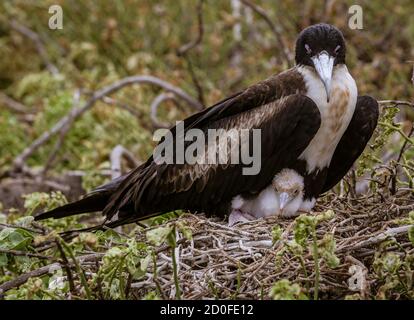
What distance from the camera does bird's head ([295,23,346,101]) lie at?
14.0ft

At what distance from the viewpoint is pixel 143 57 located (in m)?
7.74

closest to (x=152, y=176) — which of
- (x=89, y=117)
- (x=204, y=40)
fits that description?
(x=89, y=117)

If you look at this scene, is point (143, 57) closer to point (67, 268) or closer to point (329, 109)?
point (329, 109)

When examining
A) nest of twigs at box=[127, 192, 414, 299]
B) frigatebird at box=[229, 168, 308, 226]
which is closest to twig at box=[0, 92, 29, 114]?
frigatebird at box=[229, 168, 308, 226]

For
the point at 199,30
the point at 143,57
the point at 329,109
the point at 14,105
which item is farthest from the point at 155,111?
the point at 329,109

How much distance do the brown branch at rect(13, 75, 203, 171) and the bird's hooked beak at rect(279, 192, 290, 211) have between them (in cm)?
218

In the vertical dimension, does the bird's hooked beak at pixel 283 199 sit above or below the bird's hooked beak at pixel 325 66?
below

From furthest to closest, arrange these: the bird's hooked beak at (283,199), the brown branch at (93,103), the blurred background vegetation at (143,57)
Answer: the blurred background vegetation at (143,57), the brown branch at (93,103), the bird's hooked beak at (283,199)

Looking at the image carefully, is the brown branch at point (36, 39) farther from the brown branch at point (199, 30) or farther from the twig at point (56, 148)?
the brown branch at point (199, 30)

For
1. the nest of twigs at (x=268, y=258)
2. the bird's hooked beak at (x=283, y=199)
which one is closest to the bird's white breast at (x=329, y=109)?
the bird's hooked beak at (x=283, y=199)

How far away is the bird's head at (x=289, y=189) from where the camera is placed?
14.0ft

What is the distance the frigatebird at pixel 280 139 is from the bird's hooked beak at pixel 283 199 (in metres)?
0.08

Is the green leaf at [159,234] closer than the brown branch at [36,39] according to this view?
Yes

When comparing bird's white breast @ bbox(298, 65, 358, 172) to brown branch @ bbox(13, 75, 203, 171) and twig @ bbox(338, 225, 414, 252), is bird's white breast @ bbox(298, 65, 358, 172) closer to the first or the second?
twig @ bbox(338, 225, 414, 252)
